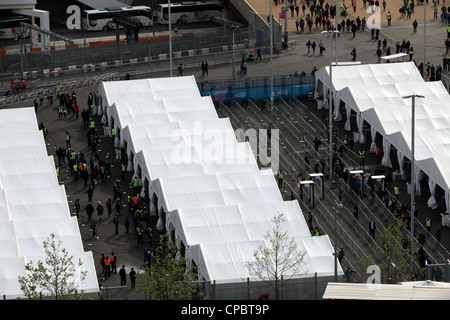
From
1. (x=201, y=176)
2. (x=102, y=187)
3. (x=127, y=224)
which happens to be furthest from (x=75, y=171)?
(x=201, y=176)

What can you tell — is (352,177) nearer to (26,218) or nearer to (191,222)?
(191,222)

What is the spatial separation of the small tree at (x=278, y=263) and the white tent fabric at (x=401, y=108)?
13.1 metres

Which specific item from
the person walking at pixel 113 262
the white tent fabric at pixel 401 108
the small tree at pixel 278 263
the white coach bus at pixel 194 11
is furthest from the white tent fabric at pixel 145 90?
the white coach bus at pixel 194 11

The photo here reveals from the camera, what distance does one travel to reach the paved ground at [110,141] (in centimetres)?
6431

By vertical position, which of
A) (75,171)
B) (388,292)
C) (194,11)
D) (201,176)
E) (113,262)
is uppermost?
(194,11)

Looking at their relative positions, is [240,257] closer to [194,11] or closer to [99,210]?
[99,210]

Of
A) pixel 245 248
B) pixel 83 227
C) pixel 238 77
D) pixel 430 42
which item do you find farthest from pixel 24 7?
pixel 245 248

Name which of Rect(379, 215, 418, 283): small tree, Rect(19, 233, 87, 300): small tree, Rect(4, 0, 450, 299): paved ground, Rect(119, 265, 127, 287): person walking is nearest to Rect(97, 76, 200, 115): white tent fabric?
Rect(4, 0, 450, 299): paved ground

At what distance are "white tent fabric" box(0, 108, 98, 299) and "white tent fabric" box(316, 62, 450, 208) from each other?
20.6 m

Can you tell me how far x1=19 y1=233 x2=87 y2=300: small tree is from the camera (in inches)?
1989

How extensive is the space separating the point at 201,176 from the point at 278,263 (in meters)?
12.7

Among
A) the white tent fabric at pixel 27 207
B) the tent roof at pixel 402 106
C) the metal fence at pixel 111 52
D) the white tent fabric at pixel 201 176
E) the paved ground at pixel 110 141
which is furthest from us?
the metal fence at pixel 111 52

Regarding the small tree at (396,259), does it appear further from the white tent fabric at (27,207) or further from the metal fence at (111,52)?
the metal fence at (111,52)

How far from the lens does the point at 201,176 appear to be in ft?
222
